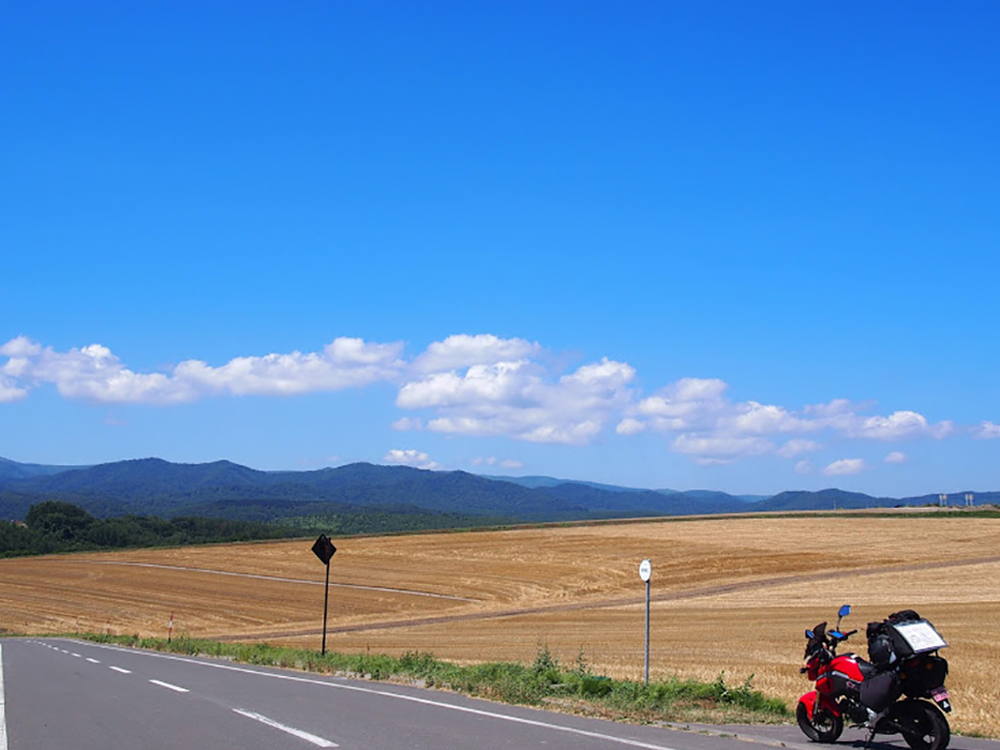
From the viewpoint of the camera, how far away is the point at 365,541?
87375 mm

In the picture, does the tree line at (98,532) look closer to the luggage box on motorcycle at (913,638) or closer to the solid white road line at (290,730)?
the solid white road line at (290,730)

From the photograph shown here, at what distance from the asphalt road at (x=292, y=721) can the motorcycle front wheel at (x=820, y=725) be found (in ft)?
0.52

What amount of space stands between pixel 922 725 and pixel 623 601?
38579 mm

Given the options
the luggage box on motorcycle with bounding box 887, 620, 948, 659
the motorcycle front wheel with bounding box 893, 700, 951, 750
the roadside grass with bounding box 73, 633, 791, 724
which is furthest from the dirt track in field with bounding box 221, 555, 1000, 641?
the luggage box on motorcycle with bounding box 887, 620, 948, 659

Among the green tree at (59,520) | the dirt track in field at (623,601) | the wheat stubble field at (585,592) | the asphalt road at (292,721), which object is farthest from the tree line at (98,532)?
the asphalt road at (292,721)

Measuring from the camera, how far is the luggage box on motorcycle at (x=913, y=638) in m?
9.29

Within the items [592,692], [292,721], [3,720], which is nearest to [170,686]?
[3,720]

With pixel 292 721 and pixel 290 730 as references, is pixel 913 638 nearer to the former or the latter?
pixel 290 730

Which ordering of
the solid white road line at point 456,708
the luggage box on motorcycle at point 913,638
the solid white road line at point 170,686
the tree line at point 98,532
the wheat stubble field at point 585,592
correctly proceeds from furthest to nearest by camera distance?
the tree line at point 98,532 < the wheat stubble field at point 585,592 < the solid white road line at point 170,686 < the solid white road line at point 456,708 < the luggage box on motorcycle at point 913,638

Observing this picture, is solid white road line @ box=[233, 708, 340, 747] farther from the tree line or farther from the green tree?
the green tree

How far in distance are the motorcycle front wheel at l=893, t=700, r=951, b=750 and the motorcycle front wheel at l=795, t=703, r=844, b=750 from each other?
0.85 meters

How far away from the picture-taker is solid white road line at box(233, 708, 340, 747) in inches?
392

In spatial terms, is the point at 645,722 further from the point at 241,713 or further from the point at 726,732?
the point at 241,713

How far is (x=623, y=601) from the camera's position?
47.3 meters
